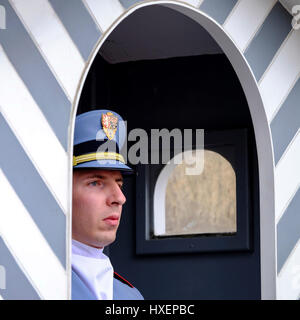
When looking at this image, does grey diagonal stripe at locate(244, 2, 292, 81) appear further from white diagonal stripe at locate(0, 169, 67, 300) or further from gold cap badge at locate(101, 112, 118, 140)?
white diagonal stripe at locate(0, 169, 67, 300)

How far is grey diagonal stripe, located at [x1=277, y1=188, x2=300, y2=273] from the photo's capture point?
373cm

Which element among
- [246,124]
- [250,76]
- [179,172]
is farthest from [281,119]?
[179,172]

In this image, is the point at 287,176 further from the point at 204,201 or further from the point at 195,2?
the point at 204,201

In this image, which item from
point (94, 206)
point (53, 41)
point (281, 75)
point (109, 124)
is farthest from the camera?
point (281, 75)

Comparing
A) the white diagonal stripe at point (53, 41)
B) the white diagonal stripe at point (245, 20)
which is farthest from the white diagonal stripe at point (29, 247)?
the white diagonal stripe at point (245, 20)

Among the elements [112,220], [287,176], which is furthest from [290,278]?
[112,220]

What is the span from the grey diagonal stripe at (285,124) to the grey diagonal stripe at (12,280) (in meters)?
1.35

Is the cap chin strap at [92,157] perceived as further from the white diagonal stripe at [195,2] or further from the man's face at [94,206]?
the white diagonal stripe at [195,2]

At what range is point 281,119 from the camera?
12.5 ft

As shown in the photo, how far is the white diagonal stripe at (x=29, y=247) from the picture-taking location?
2766 millimetres

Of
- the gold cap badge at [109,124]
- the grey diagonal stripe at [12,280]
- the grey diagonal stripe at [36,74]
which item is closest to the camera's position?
the grey diagonal stripe at [12,280]

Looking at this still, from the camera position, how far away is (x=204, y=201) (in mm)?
5074

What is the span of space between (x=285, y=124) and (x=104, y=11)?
1.00 metres
